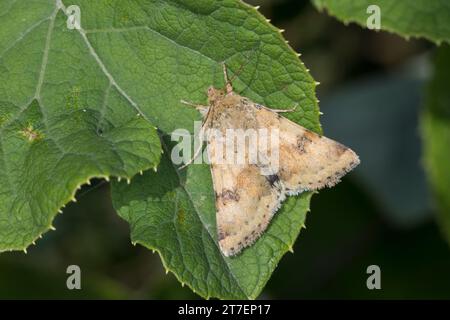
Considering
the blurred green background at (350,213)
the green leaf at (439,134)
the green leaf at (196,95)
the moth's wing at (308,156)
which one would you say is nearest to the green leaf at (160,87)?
the green leaf at (196,95)

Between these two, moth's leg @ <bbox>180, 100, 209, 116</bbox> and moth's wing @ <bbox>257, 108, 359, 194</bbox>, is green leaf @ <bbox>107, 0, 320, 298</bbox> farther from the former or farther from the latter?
moth's wing @ <bbox>257, 108, 359, 194</bbox>

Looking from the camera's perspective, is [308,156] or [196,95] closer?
[196,95]

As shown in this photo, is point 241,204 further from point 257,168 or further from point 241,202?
point 257,168

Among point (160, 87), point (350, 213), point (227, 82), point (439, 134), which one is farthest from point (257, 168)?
point (350, 213)

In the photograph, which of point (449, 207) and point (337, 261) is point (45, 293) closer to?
point (337, 261)

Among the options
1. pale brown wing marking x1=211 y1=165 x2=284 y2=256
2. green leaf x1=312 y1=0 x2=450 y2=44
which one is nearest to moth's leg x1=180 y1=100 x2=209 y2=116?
pale brown wing marking x1=211 y1=165 x2=284 y2=256

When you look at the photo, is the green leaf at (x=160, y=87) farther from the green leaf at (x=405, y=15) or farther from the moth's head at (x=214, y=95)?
the green leaf at (x=405, y=15)
